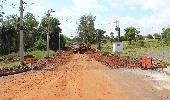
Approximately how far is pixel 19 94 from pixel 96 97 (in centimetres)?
328

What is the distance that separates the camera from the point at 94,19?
17725 centimetres

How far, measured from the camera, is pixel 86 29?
17662 centimetres

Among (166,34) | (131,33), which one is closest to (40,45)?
(131,33)

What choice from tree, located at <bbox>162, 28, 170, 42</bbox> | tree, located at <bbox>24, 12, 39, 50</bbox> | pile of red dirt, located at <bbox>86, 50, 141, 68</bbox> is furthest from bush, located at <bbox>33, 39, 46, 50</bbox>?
pile of red dirt, located at <bbox>86, 50, 141, 68</bbox>

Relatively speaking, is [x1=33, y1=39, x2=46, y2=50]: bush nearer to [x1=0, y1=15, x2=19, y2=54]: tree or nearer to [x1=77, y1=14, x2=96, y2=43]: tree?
[x1=0, y1=15, x2=19, y2=54]: tree

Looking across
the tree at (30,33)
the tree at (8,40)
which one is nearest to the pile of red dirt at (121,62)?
the tree at (8,40)

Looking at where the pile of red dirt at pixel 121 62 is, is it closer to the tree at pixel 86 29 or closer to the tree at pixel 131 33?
the tree at pixel 131 33

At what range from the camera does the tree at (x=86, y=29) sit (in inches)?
6668

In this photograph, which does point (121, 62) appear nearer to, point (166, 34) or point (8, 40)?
point (8, 40)

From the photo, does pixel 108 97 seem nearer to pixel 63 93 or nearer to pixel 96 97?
pixel 96 97

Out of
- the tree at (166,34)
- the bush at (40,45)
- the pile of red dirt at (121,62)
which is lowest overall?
the pile of red dirt at (121,62)

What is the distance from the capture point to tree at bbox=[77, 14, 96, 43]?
16938 cm

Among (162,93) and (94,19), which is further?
(94,19)

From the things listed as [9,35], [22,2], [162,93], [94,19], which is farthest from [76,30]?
[162,93]
